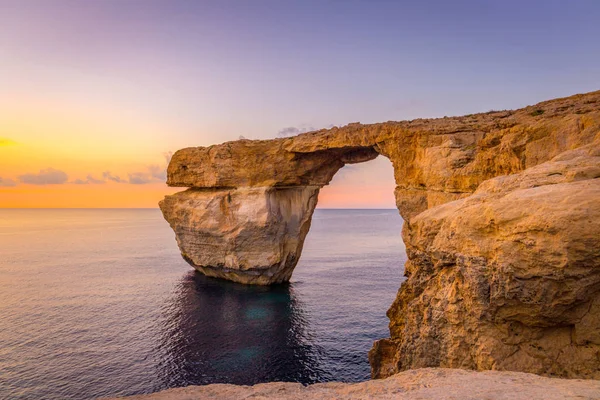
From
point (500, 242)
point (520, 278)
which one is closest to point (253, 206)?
point (500, 242)

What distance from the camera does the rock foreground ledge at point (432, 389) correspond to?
532cm

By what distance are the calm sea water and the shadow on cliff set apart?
65mm

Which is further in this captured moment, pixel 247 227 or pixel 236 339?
pixel 247 227

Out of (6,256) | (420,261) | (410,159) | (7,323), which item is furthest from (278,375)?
(6,256)

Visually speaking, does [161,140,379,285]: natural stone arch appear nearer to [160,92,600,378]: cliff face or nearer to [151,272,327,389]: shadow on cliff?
[151,272,327,389]: shadow on cliff

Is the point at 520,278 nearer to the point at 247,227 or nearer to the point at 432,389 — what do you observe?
the point at 432,389

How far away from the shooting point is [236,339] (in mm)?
19953

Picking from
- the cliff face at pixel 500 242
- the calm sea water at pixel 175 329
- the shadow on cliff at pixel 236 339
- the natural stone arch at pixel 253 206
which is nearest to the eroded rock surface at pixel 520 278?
the cliff face at pixel 500 242

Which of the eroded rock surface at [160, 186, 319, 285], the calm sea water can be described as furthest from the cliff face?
the eroded rock surface at [160, 186, 319, 285]

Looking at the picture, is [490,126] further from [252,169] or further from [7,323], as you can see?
[7,323]

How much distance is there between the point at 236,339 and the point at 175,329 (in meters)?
4.37

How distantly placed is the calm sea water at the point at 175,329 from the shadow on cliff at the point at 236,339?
65 millimetres

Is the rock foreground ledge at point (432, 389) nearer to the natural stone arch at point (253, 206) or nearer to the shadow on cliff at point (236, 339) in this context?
the shadow on cliff at point (236, 339)

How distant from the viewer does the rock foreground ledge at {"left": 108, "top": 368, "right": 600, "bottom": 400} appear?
5.32 m
